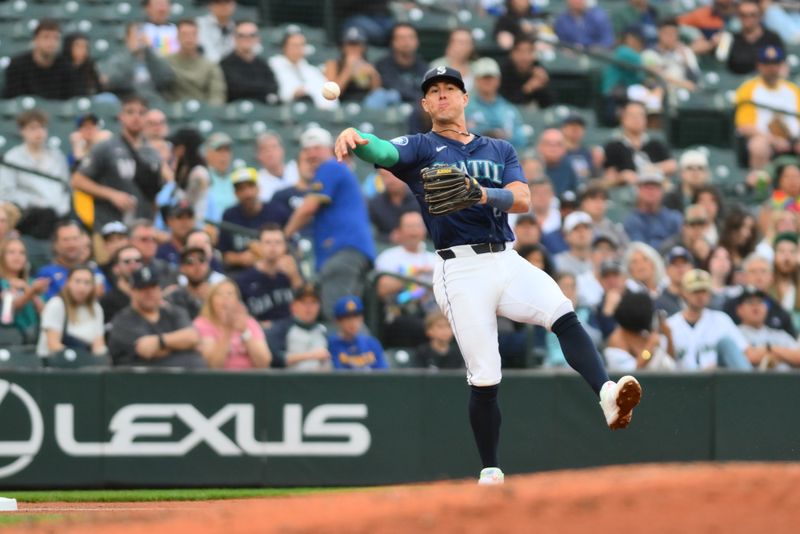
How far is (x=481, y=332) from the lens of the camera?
7625 mm

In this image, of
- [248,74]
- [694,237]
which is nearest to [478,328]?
[694,237]

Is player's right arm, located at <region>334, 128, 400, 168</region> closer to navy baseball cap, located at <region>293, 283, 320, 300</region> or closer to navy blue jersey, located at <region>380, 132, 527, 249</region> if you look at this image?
navy blue jersey, located at <region>380, 132, 527, 249</region>

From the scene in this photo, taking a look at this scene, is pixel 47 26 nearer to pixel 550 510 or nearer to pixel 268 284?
pixel 268 284

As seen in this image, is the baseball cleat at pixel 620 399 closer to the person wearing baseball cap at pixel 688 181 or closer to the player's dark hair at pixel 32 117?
the player's dark hair at pixel 32 117

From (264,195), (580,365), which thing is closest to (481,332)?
(580,365)

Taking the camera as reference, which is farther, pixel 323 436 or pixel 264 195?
pixel 264 195

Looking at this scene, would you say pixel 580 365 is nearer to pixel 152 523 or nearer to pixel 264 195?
pixel 152 523

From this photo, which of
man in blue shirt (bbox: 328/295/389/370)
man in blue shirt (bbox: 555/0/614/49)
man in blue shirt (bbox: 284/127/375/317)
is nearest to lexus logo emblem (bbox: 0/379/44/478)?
man in blue shirt (bbox: 328/295/389/370)

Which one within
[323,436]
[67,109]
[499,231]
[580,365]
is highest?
[67,109]

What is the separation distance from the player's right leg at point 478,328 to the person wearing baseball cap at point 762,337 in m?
4.08

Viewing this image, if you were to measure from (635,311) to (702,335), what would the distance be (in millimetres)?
836

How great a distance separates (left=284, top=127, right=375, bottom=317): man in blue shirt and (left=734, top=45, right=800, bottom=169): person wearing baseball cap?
493cm

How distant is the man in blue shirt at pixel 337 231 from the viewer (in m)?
11.3

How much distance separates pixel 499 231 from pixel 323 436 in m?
3.12
